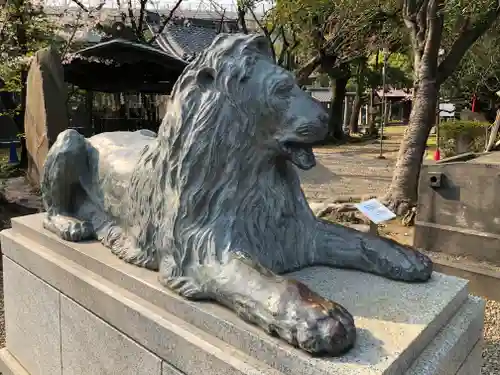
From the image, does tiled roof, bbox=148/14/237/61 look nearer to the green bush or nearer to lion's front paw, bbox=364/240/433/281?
the green bush

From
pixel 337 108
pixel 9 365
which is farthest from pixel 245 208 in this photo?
pixel 337 108

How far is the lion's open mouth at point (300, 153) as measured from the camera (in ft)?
6.04

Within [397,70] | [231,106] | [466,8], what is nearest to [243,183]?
[231,106]

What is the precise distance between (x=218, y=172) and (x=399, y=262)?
2.77ft

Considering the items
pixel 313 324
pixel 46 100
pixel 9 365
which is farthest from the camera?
pixel 46 100

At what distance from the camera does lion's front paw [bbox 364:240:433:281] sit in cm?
212

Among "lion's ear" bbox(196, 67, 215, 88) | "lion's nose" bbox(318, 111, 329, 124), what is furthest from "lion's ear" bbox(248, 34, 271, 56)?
"lion's nose" bbox(318, 111, 329, 124)

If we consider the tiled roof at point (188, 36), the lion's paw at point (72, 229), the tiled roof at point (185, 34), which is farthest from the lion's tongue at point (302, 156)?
the tiled roof at point (188, 36)

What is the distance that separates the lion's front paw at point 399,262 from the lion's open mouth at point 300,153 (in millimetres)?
589

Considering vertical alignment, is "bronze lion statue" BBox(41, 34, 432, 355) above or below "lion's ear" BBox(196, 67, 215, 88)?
below

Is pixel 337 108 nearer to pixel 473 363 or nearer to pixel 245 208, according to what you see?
pixel 473 363

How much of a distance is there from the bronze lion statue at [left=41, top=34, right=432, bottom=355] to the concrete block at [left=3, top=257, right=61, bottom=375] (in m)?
0.71

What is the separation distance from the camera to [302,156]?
1842mm

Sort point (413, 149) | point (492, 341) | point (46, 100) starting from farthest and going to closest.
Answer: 1. point (413, 149)
2. point (46, 100)
3. point (492, 341)
